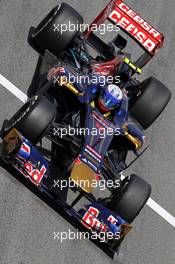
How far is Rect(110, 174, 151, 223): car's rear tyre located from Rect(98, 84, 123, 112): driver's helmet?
121cm

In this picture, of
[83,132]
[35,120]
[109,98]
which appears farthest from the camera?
[109,98]

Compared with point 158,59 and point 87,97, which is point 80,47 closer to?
point 87,97

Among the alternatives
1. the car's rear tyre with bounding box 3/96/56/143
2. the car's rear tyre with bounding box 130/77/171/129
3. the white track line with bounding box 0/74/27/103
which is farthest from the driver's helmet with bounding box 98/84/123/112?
the white track line with bounding box 0/74/27/103

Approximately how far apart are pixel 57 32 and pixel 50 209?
2.91 metres

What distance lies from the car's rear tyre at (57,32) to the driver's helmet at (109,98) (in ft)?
3.88

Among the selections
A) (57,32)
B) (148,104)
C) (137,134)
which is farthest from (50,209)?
(57,32)

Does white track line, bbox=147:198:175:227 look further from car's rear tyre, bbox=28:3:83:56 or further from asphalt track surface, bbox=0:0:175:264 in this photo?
car's rear tyre, bbox=28:3:83:56

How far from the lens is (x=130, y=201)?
11.6 meters

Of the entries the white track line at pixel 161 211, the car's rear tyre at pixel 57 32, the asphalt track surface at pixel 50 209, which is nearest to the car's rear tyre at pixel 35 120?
the asphalt track surface at pixel 50 209

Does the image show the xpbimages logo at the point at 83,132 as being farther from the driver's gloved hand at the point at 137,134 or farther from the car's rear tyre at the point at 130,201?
the car's rear tyre at the point at 130,201

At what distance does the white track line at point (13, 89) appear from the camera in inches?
491

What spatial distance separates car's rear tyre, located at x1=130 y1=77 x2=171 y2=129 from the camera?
1298cm

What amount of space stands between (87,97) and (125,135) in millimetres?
894

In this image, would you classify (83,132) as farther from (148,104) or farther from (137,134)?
(148,104)
